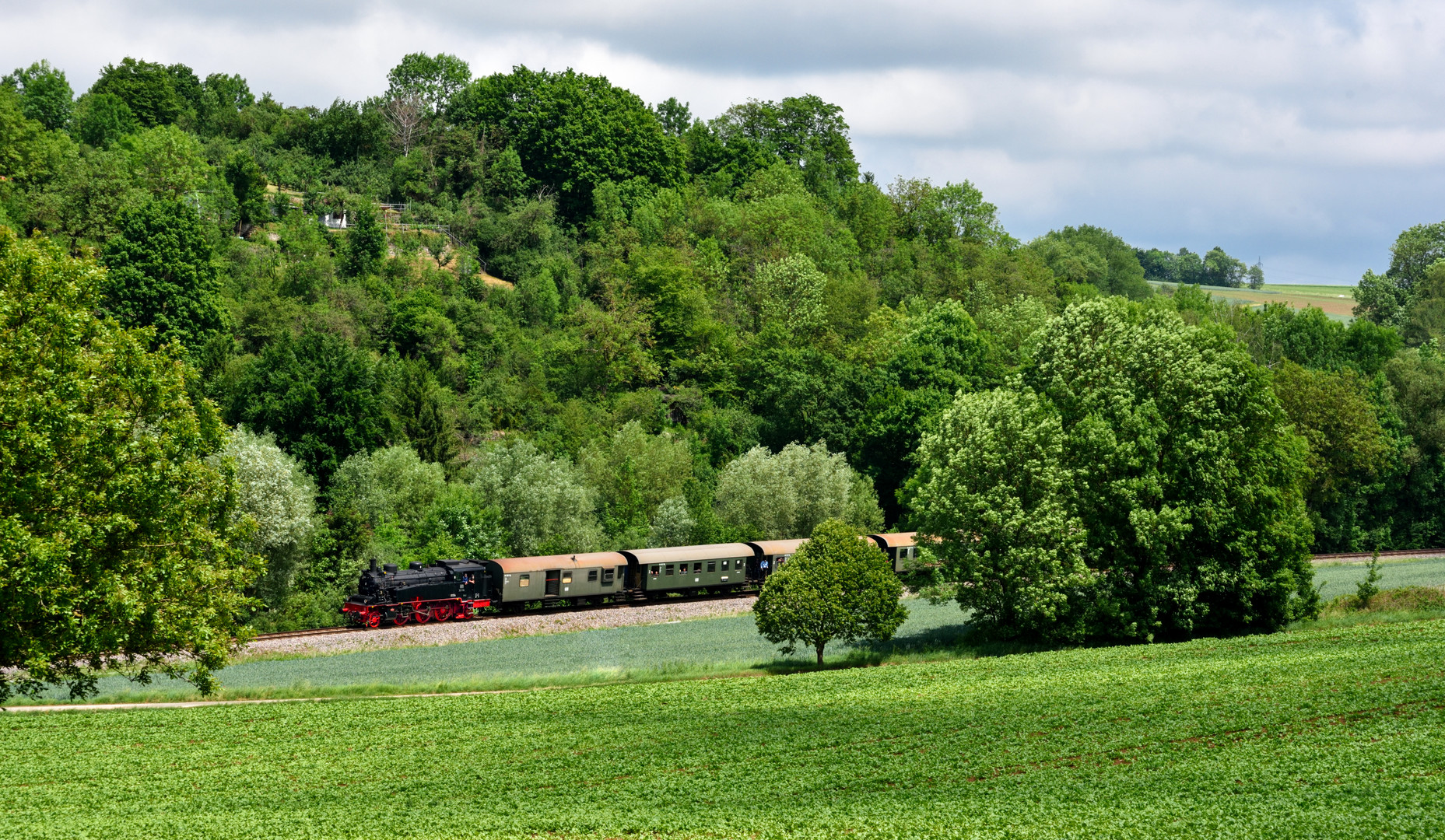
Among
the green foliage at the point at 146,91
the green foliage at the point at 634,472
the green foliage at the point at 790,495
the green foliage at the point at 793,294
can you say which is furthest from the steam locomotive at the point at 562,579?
the green foliage at the point at 146,91

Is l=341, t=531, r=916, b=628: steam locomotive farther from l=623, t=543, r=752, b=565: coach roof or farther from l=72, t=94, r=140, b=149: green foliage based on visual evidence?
l=72, t=94, r=140, b=149: green foliage

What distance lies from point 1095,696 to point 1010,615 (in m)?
12.9

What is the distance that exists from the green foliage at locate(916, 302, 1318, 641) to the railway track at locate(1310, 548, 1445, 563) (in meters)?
31.5

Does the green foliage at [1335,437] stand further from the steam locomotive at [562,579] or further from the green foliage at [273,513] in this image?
the green foliage at [273,513]

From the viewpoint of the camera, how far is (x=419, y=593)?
159 feet

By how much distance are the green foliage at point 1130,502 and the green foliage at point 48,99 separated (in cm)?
8399

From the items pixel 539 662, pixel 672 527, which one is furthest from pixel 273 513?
pixel 672 527

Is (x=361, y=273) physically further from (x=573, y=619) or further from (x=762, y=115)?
(x=762, y=115)

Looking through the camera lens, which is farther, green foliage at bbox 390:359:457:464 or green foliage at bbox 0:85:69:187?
green foliage at bbox 0:85:69:187

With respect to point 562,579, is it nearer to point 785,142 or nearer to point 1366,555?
point 1366,555

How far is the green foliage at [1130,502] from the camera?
43.5m

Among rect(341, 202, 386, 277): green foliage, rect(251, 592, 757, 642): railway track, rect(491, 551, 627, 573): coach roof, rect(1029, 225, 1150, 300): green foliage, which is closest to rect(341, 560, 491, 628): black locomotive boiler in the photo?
rect(251, 592, 757, 642): railway track

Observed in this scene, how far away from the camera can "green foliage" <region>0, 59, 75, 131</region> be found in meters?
95.8

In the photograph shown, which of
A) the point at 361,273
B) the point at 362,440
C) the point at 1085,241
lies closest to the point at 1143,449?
the point at 362,440
